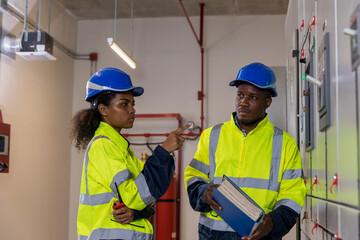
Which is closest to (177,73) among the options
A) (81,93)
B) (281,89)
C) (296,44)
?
(81,93)

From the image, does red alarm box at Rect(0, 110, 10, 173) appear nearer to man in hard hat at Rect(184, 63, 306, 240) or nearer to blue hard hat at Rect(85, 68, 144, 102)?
blue hard hat at Rect(85, 68, 144, 102)

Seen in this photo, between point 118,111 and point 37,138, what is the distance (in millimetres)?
4554

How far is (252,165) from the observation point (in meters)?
2.83

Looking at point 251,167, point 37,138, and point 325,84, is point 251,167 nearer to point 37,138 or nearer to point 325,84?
point 325,84

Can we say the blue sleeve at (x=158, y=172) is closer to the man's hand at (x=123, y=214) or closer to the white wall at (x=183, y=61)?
the man's hand at (x=123, y=214)

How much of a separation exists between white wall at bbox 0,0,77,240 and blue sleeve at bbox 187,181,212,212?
374 cm

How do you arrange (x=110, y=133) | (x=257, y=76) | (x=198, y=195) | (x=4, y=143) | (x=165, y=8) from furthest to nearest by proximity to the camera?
(x=165, y=8), (x=4, y=143), (x=257, y=76), (x=198, y=195), (x=110, y=133)

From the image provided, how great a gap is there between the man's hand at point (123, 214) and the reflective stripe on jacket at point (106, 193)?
3cm

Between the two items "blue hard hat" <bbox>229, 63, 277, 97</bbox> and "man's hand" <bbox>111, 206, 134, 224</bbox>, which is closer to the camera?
"man's hand" <bbox>111, 206, 134, 224</bbox>

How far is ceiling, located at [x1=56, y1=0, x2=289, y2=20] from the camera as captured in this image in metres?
7.54

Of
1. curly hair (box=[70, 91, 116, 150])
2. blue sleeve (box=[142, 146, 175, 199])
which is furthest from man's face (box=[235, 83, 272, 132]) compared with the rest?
curly hair (box=[70, 91, 116, 150])

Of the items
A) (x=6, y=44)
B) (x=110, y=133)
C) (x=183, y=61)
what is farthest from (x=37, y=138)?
(x=110, y=133)

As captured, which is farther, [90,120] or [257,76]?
[257,76]

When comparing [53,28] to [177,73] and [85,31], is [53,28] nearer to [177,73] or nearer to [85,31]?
[85,31]
